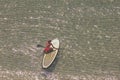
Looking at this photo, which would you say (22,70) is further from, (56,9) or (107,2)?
(107,2)

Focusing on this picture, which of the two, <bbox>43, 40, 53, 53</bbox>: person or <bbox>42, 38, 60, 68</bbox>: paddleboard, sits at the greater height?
<bbox>43, 40, 53, 53</bbox>: person

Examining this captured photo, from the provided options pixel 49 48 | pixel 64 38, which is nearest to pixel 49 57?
pixel 49 48

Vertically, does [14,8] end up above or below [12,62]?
above

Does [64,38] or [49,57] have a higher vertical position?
[64,38]

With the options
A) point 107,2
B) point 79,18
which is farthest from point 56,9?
point 107,2

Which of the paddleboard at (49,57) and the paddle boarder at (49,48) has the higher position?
the paddle boarder at (49,48)

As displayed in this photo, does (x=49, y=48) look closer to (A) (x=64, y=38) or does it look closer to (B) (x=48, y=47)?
(B) (x=48, y=47)

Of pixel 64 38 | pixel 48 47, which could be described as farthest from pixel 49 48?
pixel 64 38

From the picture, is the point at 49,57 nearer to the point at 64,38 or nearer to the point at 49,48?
the point at 49,48
